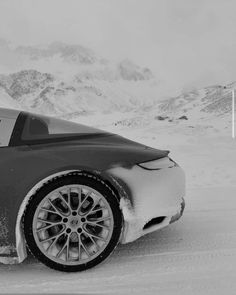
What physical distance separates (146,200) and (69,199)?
544mm

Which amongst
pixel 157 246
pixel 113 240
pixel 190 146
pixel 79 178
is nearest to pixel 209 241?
pixel 157 246

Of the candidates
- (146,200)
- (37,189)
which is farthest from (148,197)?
(37,189)

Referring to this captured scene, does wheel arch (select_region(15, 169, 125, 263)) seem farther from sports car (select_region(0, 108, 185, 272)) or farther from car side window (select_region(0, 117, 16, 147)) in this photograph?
car side window (select_region(0, 117, 16, 147))

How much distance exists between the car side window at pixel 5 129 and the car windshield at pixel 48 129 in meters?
0.10

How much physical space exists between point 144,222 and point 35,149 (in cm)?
93

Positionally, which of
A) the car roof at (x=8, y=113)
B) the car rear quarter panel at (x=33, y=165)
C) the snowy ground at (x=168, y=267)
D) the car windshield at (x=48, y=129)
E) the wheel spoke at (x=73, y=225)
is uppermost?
the car roof at (x=8, y=113)

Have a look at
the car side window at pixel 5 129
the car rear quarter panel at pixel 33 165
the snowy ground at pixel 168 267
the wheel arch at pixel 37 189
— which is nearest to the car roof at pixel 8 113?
the car side window at pixel 5 129

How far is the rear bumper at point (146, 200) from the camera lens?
10.4ft

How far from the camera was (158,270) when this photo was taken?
3.19 m

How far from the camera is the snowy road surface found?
114 inches

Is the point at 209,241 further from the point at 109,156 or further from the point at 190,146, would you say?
the point at 190,146

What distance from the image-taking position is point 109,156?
323 cm

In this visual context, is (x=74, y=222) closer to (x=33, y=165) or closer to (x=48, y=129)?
(x=33, y=165)

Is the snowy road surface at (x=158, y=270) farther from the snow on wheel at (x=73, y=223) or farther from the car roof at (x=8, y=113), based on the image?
the car roof at (x=8, y=113)
